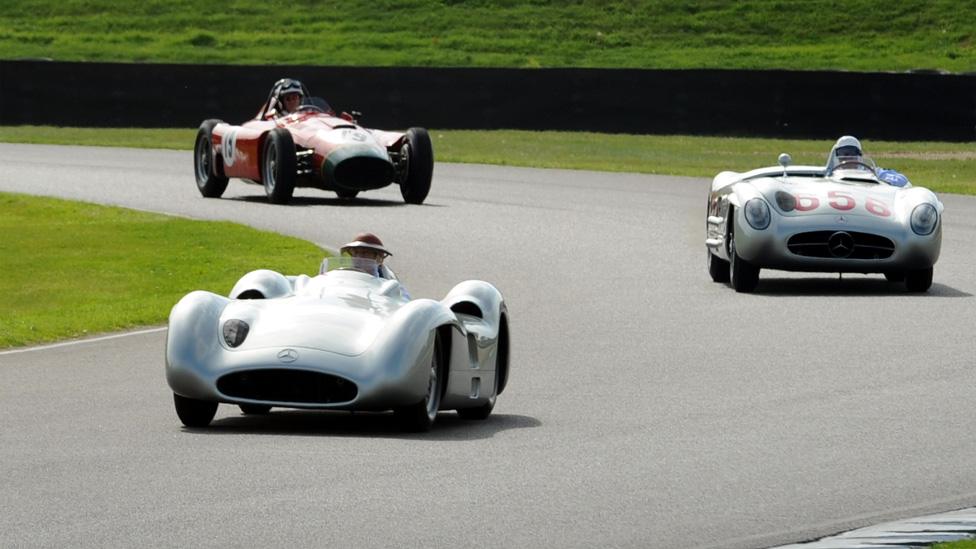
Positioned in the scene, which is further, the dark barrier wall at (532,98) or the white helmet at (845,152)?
the dark barrier wall at (532,98)

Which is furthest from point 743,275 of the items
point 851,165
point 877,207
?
point 851,165

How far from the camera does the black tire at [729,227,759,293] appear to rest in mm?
15789

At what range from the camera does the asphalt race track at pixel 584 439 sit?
6.63 meters

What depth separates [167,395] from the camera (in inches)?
401

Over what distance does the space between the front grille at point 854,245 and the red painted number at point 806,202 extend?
0.77 ft

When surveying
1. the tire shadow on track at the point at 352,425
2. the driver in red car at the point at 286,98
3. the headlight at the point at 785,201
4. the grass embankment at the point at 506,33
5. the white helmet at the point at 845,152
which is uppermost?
the grass embankment at the point at 506,33

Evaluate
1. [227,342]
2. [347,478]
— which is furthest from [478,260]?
[347,478]

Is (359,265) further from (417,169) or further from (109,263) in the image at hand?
(417,169)

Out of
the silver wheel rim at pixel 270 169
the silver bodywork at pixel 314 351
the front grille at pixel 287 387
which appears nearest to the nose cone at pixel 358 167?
the silver wheel rim at pixel 270 169

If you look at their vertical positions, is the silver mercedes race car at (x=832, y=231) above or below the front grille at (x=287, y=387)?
above

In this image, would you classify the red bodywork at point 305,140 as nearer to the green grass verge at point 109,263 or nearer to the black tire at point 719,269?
the green grass verge at point 109,263

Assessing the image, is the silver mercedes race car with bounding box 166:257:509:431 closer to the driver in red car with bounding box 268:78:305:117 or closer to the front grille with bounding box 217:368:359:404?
the front grille with bounding box 217:368:359:404

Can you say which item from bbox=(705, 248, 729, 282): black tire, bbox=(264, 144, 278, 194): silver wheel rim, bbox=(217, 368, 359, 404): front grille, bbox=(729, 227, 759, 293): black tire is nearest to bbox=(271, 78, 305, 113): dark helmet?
bbox=(264, 144, 278, 194): silver wheel rim

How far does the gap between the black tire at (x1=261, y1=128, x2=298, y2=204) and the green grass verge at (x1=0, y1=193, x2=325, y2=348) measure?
2004 mm
